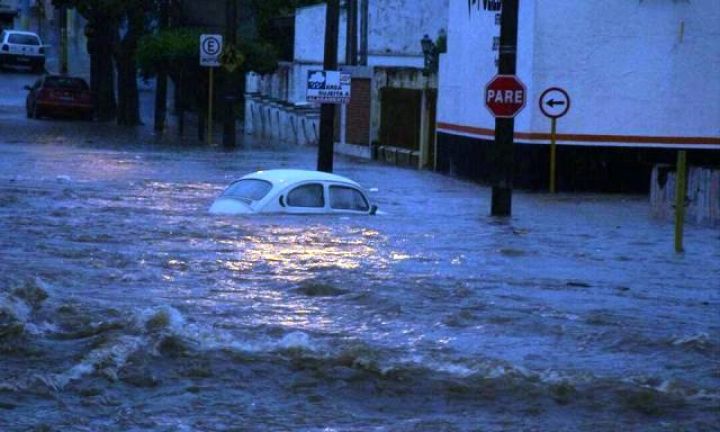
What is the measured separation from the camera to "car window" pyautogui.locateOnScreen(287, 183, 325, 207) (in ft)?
57.3

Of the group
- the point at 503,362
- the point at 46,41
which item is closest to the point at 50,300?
the point at 503,362

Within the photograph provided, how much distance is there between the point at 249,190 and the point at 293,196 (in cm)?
75

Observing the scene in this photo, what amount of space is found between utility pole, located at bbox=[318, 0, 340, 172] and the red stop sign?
5611mm

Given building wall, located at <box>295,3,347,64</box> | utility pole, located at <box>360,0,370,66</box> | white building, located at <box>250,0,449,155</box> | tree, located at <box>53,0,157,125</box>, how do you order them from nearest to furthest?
tree, located at <box>53,0,157,125</box>, utility pole, located at <box>360,0,370,66</box>, white building, located at <box>250,0,449,155</box>, building wall, located at <box>295,3,347,64</box>

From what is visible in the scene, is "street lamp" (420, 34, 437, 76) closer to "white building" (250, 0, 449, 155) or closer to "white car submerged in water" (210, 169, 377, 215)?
"white building" (250, 0, 449, 155)

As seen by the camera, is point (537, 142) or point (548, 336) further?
point (537, 142)

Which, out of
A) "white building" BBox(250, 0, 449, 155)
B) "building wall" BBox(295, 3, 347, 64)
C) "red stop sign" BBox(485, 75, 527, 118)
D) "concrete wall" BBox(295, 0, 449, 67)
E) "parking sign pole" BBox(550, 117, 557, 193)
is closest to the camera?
"red stop sign" BBox(485, 75, 527, 118)

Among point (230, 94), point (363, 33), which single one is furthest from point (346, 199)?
point (363, 33)

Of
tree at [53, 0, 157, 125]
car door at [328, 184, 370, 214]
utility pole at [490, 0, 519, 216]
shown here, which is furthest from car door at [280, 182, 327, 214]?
tree at [53, 0, 157, 125]

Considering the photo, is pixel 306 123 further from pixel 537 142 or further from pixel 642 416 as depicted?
pixel 642 416

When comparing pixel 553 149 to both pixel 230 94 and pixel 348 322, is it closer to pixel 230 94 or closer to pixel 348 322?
pixel 230 94

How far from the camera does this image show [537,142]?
85.0 feet

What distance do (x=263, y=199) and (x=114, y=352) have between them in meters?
8.34

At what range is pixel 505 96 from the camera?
64.5 feet
